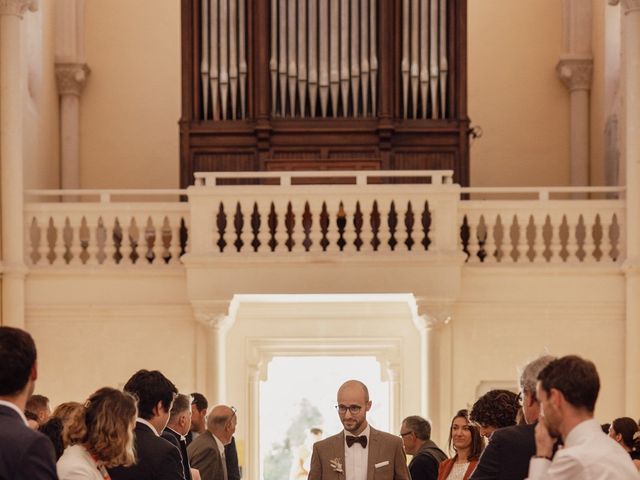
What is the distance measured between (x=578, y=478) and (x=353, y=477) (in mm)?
3526

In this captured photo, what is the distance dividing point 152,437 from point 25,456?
2016 millimetres

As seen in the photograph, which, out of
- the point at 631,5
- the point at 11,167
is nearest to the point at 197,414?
the point at 11,167

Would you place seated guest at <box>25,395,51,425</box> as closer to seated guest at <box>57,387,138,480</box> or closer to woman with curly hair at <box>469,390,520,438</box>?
seated guest at <box>57,387,138,480</box>

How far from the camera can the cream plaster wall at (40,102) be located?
50.4 feet

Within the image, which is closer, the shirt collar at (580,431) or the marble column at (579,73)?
the shirt collar at (580,431)

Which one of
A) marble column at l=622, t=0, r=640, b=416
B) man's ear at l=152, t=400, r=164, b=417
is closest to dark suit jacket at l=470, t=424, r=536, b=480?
man's ear at l=152, t=400, r=164, b=417

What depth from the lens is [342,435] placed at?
7.58 metres

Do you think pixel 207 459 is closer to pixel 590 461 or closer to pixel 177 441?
pixel 177 441

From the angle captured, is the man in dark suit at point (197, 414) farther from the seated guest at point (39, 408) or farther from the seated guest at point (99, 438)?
the seated guest at point (99, 438)

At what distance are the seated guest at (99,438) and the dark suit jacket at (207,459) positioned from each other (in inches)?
143

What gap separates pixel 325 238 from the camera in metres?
14.2

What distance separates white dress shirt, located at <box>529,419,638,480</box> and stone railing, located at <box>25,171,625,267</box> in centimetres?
921

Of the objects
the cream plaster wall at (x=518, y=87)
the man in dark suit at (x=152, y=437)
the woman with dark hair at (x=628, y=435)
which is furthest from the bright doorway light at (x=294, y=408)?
the man in dark suit at (x=152, y=437)

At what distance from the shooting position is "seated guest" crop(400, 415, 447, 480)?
8656mm
